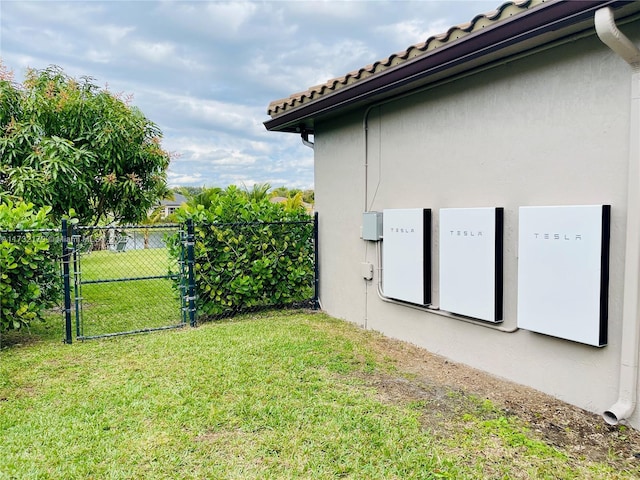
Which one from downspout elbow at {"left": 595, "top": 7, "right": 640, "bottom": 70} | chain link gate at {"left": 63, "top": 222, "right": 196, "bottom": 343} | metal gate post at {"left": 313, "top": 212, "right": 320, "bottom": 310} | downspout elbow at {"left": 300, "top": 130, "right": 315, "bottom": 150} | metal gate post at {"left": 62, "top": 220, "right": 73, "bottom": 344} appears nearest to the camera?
downspout elbow at {"left": 595, "top": 7, "right": 640, "bottom": 70}

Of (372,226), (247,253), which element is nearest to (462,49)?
(372,226)

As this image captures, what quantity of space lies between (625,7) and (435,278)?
2773 mm

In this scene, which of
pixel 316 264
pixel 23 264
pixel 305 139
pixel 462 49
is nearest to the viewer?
pixel 462 49

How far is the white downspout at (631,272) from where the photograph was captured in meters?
2.88

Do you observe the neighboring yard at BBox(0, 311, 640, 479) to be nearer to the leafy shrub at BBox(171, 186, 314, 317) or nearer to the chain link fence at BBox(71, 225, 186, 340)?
the chain link fence at BBox(71, 225, 186, 340)

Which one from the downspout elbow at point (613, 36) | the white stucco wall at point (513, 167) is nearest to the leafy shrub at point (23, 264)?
the white stucco wall at point (513, 167)

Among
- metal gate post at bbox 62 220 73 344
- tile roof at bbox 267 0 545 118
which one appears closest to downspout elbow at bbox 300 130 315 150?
tile roof at bbox 267 0 545 118

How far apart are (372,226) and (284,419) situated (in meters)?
2.86

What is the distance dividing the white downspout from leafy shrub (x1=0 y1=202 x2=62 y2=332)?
5594mm

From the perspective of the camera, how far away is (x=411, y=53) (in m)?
4.14

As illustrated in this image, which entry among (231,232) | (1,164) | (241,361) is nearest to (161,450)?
(241,361)

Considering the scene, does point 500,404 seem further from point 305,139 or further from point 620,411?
point 305,139

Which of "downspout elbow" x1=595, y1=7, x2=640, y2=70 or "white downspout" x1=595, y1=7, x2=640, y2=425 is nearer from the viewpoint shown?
"downspout elbow" x1=595, y1=7, x2=640, y2=70

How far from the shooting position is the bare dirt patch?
111 inches
